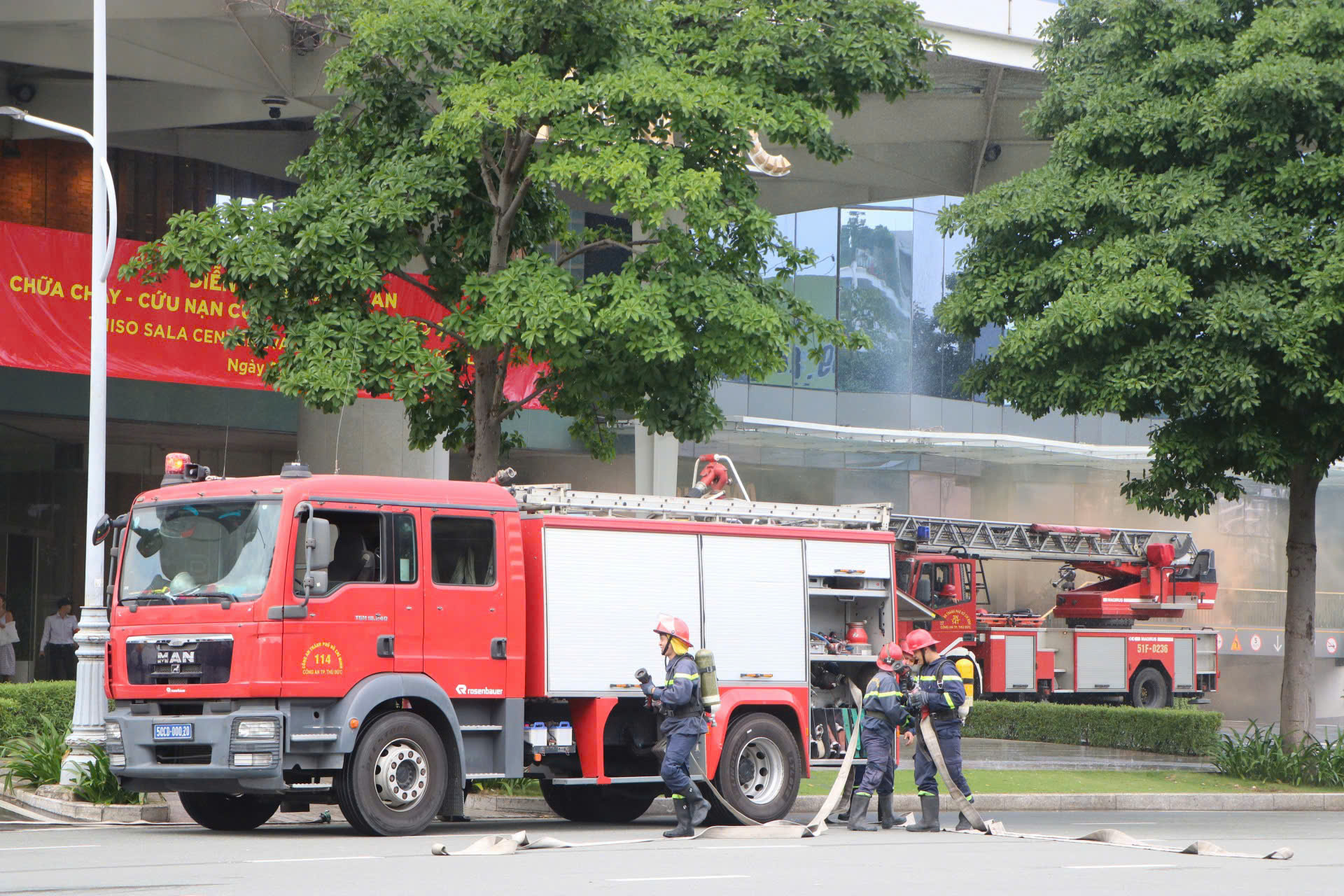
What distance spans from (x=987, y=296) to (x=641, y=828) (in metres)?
9.58

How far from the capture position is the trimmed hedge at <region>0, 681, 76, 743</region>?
17.8m

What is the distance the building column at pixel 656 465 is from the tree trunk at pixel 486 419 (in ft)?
46.3

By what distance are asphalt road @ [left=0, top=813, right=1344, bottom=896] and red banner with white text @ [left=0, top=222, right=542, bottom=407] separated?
34.4 feet

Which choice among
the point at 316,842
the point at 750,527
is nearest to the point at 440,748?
the point at 316,842

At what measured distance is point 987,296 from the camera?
21047 millimetres

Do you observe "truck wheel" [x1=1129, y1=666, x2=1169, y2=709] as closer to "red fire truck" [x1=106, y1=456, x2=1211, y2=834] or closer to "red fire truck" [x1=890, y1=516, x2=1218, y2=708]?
"red fire truck" [x1=890, y1=516, x2=1218, y2=708]

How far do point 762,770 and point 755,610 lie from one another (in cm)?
139

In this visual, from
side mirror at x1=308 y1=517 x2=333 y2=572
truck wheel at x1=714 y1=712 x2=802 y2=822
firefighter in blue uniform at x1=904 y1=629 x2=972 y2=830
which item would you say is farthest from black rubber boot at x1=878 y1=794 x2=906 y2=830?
side mirror at x1=308 y1=517 x2=333 y2=572

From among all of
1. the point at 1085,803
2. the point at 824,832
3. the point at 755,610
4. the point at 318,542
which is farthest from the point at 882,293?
the point at 318,542

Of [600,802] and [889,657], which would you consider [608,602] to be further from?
[889,657]

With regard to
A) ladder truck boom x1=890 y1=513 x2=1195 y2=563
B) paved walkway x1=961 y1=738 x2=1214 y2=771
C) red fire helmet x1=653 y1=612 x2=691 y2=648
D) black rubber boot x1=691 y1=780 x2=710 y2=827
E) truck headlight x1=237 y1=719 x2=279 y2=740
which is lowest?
paved walkway x1=961 y1=738 x2=1214 y2=771

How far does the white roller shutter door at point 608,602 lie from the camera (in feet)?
43.6

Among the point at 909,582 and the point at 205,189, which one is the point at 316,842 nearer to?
the point at 909,582

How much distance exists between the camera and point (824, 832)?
1346 cm
